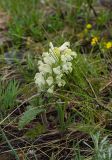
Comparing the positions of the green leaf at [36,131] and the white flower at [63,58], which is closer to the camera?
the white flower at [63,58]

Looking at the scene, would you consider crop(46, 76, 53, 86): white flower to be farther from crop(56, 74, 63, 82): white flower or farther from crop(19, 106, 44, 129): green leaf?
crop(19, 106, 44, 129): green leaf

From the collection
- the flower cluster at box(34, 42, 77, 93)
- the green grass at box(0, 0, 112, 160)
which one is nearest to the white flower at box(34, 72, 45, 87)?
the flower cluster at box(34, 42, 77, 93)

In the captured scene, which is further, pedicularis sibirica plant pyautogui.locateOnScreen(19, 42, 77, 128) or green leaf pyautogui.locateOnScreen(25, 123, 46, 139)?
green leaf pyautogui.locateOnScreen(25, 123, 46, 139)

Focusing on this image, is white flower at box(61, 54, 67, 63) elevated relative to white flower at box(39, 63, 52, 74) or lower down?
elevated

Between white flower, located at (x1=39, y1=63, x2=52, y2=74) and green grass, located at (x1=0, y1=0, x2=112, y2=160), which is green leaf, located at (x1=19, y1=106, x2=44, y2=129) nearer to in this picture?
green grass, located at (x1=0, y1=0, x2=112, y2=160)

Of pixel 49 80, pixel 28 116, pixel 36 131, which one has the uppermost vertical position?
pixel 49 80

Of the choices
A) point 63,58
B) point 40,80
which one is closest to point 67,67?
point 63,58

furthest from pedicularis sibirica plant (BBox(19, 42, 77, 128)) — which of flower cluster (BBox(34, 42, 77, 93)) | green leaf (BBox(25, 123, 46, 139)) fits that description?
green leaf (BBox(25, 123, 46, 139))

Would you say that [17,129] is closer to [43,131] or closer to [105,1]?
[43,131]

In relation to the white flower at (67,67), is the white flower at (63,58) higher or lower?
higher

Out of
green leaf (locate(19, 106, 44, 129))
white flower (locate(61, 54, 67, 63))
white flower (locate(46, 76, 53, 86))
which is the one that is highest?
white flower (locate(61, 54, 67, 63))

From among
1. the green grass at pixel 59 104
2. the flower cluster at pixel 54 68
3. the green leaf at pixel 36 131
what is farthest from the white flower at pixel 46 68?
the green leaf at pixel 36 131

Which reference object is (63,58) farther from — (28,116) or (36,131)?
(36,131)

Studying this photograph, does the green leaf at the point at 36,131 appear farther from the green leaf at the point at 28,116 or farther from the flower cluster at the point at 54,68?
the flower cluster at the point at 54,68
